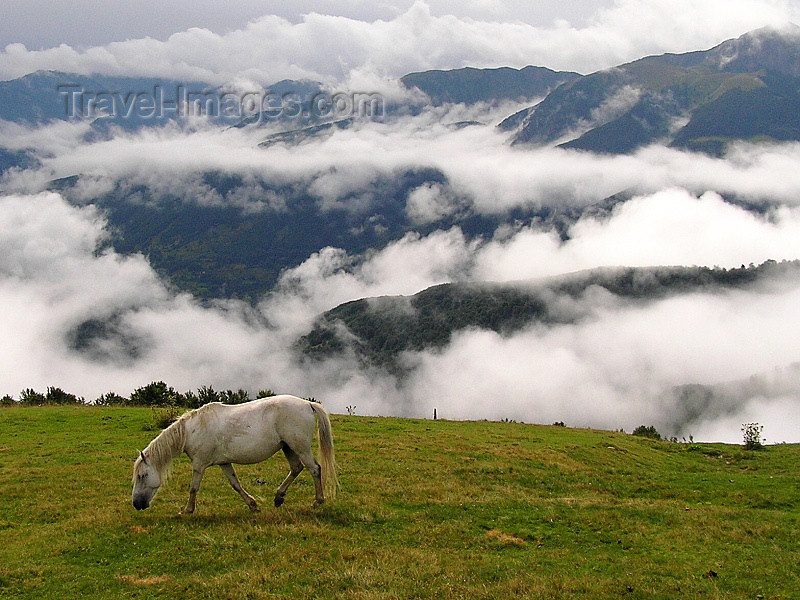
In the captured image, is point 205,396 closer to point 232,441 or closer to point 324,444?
point 232,441

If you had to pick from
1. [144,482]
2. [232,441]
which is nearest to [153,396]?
[144,482]

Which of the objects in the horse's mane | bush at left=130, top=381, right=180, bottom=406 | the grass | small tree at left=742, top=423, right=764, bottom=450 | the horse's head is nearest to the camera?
the grass

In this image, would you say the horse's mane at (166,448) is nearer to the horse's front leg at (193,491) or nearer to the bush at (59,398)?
the horse's front leg at (193,491)

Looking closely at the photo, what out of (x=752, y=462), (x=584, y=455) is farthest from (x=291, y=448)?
(x=752, y=462)

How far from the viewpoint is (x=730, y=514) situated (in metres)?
16.9

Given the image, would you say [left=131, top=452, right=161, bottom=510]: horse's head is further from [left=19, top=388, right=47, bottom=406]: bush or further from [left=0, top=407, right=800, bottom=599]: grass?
[left=19, top=388, right=47, bottom=406]: bush

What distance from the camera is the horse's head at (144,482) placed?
49.8ft

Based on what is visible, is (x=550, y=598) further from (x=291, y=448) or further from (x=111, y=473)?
(x=111, y=473)

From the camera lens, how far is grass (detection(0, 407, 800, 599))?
37.0ft

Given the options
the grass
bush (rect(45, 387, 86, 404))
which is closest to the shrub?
bush (rect(45, 387, 86, 404))

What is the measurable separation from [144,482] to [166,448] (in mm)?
911

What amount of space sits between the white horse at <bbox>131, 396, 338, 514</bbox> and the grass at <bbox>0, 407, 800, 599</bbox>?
0.79 metres

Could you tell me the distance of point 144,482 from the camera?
1530 centimetres

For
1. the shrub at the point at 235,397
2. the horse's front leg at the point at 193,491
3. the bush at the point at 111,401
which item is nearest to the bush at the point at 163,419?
the shrub at the point at 235,397
